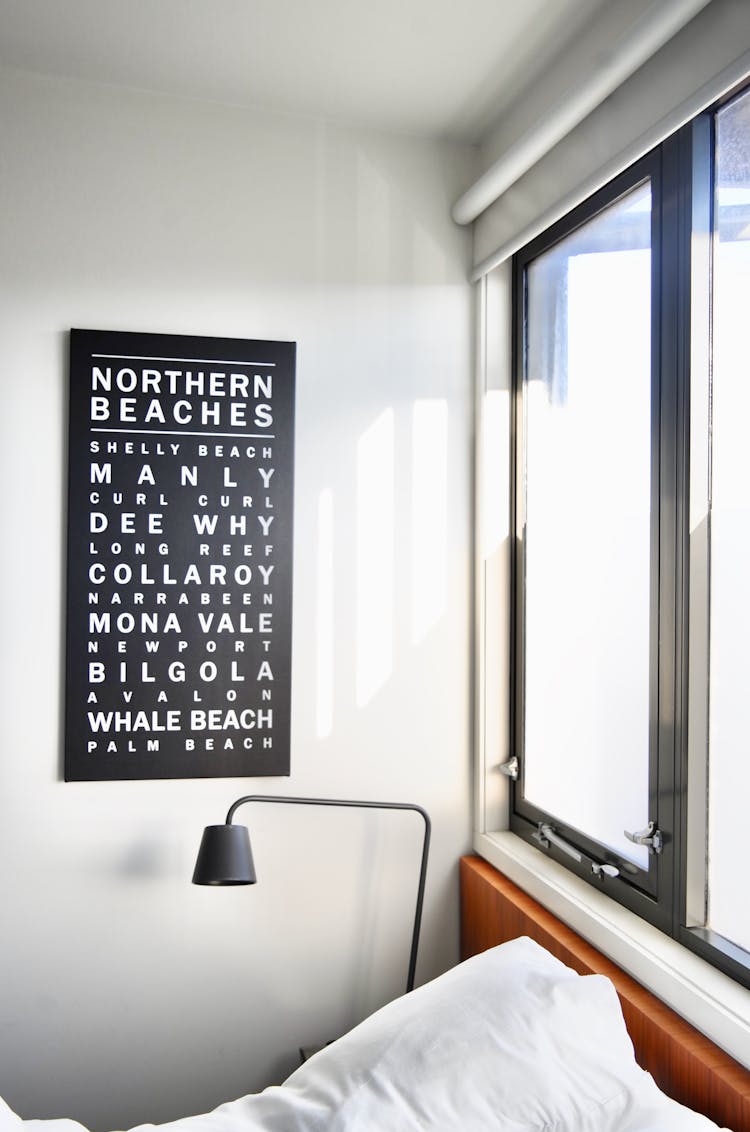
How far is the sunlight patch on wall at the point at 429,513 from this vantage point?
7.66 ft

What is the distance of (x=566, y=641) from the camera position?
2.05 meters

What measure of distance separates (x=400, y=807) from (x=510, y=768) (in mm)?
314

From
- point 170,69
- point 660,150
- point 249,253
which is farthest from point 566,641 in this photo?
point 170,69

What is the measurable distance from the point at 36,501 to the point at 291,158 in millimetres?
1026

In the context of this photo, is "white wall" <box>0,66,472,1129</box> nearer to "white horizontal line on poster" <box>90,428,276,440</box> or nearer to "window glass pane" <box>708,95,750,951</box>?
"white horizontal line on poster" <box>90,428,276,440</box>

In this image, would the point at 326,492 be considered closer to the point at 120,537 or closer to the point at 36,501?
the point at 120,537

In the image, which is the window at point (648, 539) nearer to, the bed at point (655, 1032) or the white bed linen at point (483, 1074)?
the bed at point (655, 1032)

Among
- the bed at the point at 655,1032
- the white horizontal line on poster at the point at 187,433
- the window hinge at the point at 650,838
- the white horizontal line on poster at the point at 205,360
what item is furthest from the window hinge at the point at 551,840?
the white horizontal line on poster at the point at 205,360

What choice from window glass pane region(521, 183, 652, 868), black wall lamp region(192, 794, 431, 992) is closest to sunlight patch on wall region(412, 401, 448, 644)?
window glass pane region(521, 183, 652, 868)

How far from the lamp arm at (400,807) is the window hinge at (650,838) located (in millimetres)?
601

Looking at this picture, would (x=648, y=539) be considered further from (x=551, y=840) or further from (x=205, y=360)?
(x=205, y=360)

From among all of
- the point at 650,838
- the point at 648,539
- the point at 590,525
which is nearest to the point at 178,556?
the point at 590,525

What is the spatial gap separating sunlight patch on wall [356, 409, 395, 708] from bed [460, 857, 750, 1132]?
58 centimetres

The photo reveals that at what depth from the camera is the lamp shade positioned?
1.93m
